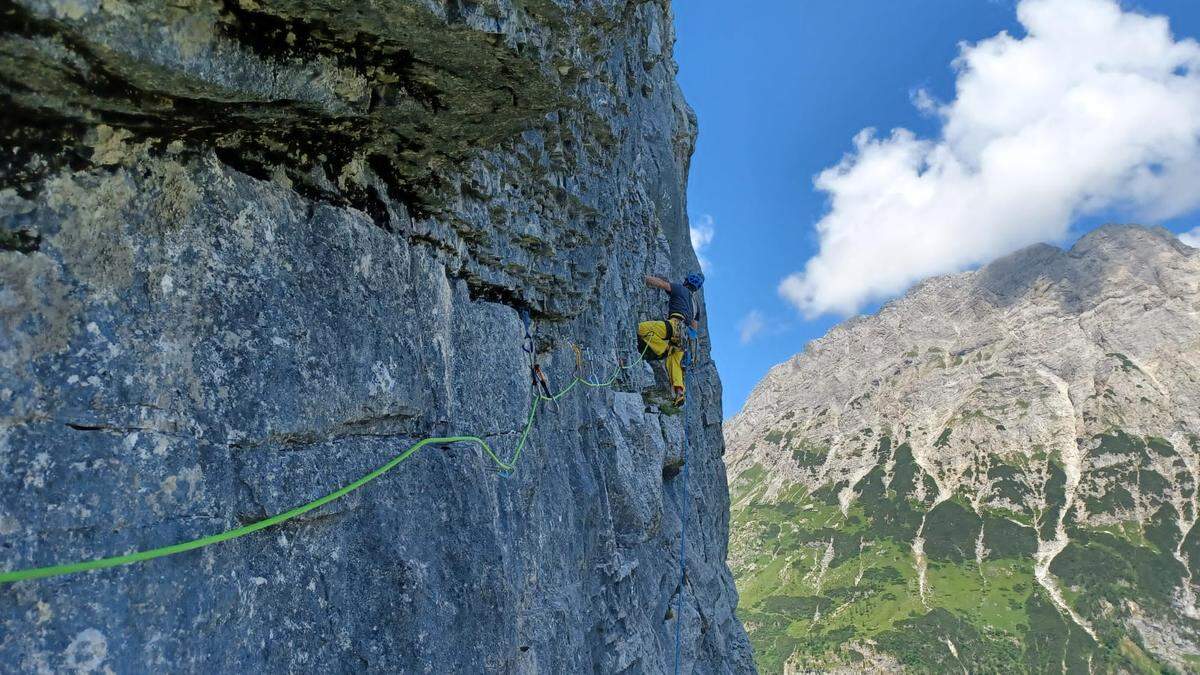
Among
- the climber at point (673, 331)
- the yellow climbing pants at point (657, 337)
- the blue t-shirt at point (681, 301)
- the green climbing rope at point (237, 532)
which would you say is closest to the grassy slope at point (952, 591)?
the climber at point (673, 331)

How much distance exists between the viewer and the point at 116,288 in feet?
13.1

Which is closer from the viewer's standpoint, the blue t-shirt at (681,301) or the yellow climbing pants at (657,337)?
the yellow climbing pants at (657,337)

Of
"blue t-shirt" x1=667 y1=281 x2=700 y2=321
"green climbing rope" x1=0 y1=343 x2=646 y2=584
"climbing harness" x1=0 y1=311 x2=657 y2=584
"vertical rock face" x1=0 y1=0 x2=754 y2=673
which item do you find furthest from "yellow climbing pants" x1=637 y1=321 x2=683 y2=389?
"green climbing rope" x1=0 y1=343 x2=646 y2=584

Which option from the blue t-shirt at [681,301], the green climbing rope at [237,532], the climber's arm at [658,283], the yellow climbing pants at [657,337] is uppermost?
the climber's arm at [658,283]

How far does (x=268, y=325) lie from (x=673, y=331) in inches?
552

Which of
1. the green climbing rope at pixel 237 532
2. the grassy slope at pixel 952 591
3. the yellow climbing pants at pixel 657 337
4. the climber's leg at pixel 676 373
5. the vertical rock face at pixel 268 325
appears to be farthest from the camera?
the grassy slope at pixel 952 591

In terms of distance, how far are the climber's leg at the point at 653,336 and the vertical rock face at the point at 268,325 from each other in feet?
29.2

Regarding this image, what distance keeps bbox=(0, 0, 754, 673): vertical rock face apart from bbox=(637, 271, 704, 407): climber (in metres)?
8.95

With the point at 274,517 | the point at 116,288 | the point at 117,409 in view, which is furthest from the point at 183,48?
the point at 274,517

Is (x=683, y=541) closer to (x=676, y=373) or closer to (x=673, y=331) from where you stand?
(x=676, y=373)

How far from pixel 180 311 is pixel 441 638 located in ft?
12.8

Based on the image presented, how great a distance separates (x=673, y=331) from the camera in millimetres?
18109

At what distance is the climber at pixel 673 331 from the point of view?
58.7 ft

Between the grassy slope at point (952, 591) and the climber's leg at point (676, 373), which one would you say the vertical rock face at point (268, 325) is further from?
the grassy slope at point (952, 591)
